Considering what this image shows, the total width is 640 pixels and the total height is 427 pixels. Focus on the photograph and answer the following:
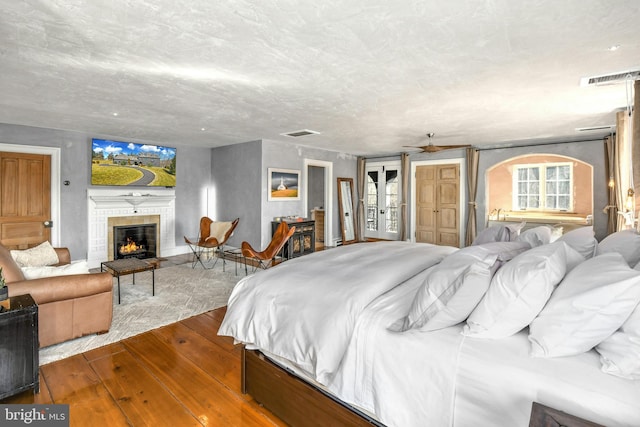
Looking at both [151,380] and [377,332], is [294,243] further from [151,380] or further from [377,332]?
[377,332]

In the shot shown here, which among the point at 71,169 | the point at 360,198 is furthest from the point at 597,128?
the point at 71,169

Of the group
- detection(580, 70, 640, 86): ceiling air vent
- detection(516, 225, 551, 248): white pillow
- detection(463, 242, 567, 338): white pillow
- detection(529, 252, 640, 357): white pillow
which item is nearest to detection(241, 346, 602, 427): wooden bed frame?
detection(463, 242, 567, 338): white pillow

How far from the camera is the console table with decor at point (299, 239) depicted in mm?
6906

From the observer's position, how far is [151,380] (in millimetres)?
2410

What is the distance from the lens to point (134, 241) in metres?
6.95

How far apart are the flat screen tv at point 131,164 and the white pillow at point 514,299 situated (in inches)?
277

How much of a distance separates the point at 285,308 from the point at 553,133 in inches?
256

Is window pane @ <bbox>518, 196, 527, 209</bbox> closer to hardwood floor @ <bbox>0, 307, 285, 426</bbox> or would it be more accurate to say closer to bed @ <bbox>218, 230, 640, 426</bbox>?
bed @ <bbox>218, 230, 640, 426</bbox>

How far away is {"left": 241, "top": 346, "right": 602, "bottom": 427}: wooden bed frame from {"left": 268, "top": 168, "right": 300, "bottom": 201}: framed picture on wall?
201 inches

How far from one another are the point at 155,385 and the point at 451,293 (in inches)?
85.8

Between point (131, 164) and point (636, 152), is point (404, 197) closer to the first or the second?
point (636, 152)

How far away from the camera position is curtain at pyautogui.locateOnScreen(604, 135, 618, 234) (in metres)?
5.96

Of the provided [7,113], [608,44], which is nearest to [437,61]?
[608,44]

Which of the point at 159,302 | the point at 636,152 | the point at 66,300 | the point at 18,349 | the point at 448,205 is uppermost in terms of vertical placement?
the point at 636,152
